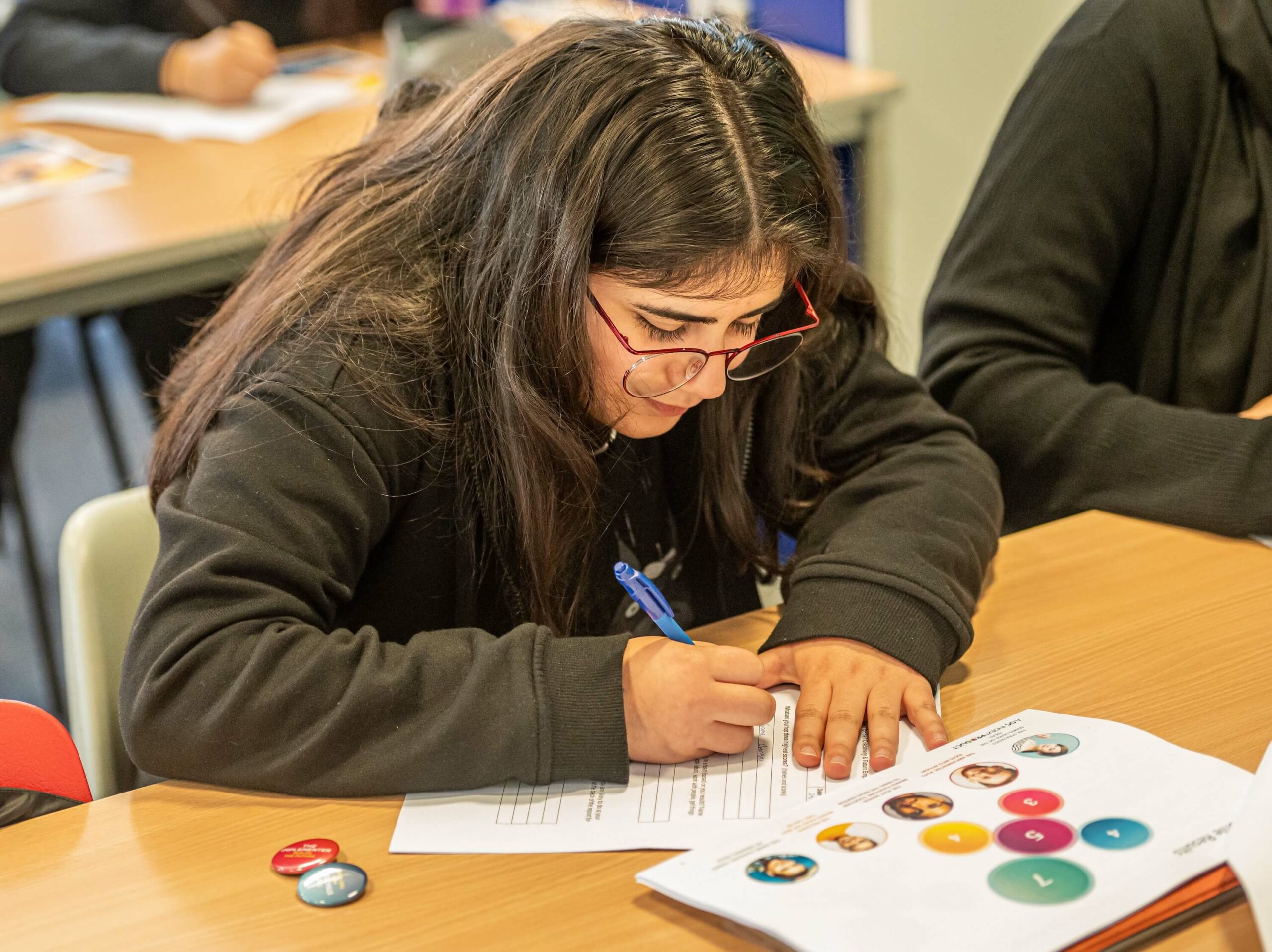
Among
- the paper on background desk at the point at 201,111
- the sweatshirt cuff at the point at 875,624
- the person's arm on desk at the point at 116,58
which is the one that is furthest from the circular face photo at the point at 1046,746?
the person's arm on desk at the point at 116,58

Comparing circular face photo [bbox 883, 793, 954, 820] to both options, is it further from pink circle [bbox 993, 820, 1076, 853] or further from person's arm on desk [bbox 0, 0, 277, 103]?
person's arm on desk [bbox 0, 0, 277, 103]

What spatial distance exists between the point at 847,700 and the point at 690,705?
4.8 inches

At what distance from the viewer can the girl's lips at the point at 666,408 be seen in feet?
3.57

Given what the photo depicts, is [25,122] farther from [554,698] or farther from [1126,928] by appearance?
[1126,928]

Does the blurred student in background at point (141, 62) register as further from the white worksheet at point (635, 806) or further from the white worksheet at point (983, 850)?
the white worksheet at point (983, 850)

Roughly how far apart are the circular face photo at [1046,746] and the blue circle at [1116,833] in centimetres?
8

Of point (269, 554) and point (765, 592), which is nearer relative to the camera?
point (269, 554)

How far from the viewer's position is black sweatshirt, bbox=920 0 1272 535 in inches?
53.9

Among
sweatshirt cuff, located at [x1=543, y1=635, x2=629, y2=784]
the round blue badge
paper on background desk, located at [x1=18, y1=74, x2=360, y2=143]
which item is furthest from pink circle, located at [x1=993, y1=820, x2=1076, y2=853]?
paper on background desk, located at [x1=18, y1=74, x2=360, y2=143]

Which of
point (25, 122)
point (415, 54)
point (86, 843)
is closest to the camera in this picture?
point (86, 843)

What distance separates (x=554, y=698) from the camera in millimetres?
909

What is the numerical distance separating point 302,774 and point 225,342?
0.40m

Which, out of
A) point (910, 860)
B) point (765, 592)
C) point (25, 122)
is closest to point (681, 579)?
point (765, 592)

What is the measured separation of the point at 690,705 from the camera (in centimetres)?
91
